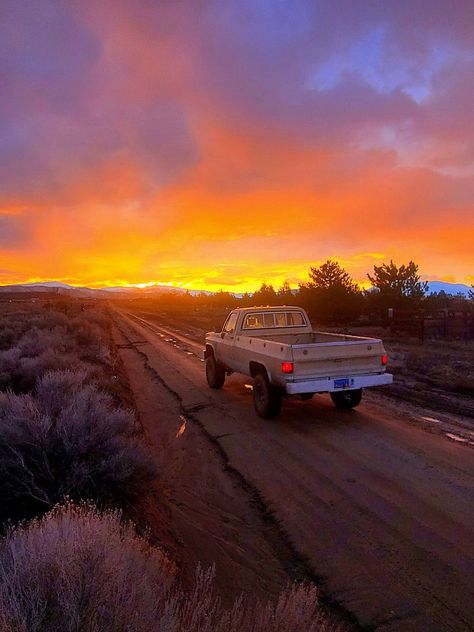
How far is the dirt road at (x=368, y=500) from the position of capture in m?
3.71

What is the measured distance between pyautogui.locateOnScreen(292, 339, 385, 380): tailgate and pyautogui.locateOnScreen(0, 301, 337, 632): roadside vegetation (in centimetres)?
334

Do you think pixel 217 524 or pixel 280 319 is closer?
pixel 217 524

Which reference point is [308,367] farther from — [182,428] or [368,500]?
[368,500]

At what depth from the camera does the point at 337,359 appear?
8.87 m

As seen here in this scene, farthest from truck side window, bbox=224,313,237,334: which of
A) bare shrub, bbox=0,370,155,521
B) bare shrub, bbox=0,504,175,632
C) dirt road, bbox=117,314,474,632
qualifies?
bare shrub, bbox=0,504,175,632

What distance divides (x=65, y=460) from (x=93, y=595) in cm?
294

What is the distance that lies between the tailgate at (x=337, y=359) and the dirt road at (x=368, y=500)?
991mm

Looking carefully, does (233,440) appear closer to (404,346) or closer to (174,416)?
(174,416)

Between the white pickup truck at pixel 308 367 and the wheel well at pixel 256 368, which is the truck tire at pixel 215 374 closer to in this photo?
the white pickup truck at pixel 308 367

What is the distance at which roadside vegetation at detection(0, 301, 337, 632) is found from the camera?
2.15 metres

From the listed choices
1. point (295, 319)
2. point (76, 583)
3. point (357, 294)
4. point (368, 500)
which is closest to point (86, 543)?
point (76, 583)

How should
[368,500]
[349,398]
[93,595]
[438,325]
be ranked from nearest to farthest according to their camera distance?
[93,595], [368,500], [349,398], [438,325]

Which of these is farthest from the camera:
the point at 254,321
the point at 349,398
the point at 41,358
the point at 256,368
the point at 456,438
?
the point at 254,321

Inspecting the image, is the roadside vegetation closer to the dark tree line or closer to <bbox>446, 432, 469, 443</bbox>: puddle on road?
<bbox>446, 432, 469, 443</bbox>: puddle on road
